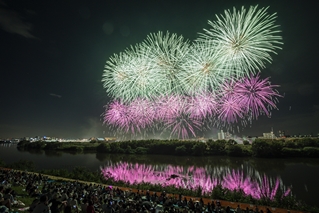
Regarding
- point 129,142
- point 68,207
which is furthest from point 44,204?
point 129,142

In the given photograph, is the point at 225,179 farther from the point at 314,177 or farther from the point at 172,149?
Answer: the point at 172,149

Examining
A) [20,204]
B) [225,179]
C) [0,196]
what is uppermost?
[0,196]

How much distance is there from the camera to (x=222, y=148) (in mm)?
72875

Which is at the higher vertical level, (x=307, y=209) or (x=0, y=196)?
(x=0, y=196)

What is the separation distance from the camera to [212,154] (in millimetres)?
74812

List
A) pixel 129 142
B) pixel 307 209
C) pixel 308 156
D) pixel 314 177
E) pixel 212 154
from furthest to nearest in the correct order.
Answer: pixel 129 142 < pixel 212 154 < pixel 308 156 < pixel 314 177 < pixel 307 209

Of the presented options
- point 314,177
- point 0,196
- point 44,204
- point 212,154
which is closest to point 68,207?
point 44,204

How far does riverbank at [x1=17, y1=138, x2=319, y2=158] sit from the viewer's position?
2467 inches

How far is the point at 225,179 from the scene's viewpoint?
121 ft

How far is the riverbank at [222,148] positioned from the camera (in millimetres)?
62656

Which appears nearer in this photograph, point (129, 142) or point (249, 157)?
point (249, 157)

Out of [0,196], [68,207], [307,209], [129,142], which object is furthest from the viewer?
[129,142]

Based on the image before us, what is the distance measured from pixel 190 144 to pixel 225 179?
1658 inches

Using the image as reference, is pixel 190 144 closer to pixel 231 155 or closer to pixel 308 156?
pixel 231 155
